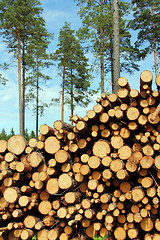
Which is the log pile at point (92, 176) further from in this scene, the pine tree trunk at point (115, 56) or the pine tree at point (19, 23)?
the pine tree at point (19, 23)

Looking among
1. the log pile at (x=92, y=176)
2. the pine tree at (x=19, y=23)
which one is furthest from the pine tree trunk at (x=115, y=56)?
the pine tree at (x=19, y=23)

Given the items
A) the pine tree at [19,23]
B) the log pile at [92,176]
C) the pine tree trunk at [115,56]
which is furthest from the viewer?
the pine tree at [19,23]

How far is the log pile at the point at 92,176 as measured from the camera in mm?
3535

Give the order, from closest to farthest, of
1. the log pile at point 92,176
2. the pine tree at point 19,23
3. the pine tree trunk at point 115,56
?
the log pile at point 92,176 < the pine tree trunk at point 115,56 < the pine tree at point 19,23

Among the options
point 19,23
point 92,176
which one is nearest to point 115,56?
point 92,176

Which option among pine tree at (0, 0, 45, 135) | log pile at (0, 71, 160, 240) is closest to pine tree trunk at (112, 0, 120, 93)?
log pile at (0, 71, 160, 240)

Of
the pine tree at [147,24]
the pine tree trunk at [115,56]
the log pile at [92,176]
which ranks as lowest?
the log pile at [92,176]

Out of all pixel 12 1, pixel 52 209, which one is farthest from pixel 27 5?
pixel 52 209

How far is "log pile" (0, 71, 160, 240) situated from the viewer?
3535mm

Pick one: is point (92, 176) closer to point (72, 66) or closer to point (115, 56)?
point (115, 56)

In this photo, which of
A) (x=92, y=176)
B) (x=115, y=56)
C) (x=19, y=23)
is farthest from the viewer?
(x=19, y=23)

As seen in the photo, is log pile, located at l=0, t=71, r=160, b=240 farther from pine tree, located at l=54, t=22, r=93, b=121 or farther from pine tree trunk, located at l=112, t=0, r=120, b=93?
pine tree, located at l=54, t=22, r=93, b=121

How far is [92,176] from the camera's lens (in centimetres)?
386

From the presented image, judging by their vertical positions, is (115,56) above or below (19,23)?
below
